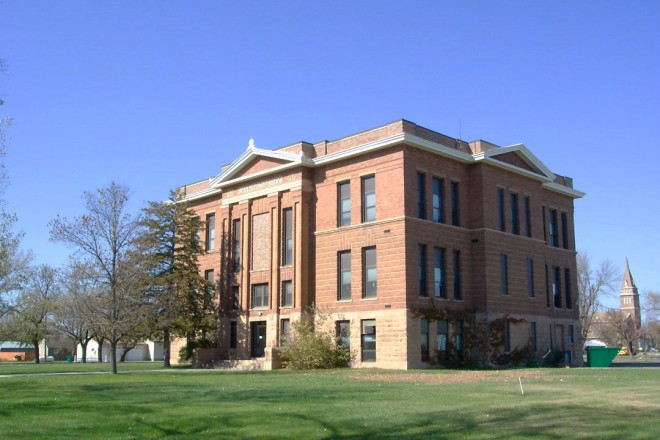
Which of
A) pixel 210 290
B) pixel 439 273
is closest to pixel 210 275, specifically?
pixel 210 290

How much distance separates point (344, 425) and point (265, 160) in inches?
1335

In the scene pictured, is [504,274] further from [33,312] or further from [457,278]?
[33,312]

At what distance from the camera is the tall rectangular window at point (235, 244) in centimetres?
4966

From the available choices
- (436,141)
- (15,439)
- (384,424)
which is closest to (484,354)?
(436,141)

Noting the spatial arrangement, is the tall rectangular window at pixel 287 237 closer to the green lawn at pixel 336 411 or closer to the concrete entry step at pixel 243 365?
the concrete entry step at pixel 243 365

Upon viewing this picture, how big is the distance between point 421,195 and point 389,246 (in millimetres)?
3907

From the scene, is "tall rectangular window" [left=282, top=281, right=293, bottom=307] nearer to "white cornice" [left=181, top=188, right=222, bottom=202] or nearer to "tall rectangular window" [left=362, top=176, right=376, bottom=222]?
"tall rectangular window" [left=362, top=176, right=376, bottom=222]

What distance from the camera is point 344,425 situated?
14750 mm

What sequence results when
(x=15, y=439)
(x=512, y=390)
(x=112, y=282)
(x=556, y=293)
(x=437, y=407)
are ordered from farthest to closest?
(x=556, y=293)
(x=112, y=282)
(x=512, y=390)
(x=437, y=407)
(x=15, y=439)

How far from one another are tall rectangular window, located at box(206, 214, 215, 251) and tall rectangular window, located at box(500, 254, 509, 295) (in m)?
21.8

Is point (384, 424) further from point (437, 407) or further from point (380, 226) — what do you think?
point (380, 226)

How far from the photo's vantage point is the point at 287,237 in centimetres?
4566

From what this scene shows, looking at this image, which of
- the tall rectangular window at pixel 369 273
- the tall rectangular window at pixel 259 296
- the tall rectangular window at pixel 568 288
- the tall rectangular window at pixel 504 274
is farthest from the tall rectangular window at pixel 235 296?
the tall rectangular window at pixel 568 288

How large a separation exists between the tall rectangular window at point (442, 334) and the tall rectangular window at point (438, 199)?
619 cm
